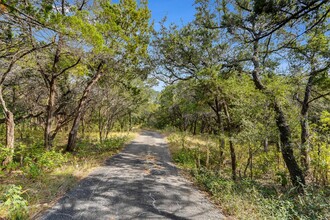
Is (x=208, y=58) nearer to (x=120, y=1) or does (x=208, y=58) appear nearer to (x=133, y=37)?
(x=133, y=37)

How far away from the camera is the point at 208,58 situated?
7012 mm

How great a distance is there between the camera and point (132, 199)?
4.30m

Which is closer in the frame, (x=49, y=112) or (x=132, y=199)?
(x=132, y=199)

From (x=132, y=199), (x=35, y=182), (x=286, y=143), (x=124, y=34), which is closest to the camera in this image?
(x=132, y=199)

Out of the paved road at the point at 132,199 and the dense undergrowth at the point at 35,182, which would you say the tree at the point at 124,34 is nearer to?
the dense undergrowth at the point at 35,182

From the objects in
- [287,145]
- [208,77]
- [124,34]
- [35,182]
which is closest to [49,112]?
[35,182]

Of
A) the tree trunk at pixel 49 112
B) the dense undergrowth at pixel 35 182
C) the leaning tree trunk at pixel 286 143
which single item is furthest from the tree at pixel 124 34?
the leaning tree trunk at pixel 286 143

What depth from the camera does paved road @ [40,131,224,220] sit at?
11.7 ft

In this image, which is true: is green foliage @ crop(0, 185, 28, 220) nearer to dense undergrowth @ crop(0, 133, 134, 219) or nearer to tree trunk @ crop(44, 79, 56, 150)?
dense undergrowth @ crop(0, 133, 134, 219)

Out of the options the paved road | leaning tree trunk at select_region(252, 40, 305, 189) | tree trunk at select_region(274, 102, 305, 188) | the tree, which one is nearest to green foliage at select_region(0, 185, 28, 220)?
the paved road

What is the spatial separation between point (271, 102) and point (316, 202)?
273cm

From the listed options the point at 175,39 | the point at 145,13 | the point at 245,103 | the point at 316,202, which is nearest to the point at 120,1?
the point at 145,13

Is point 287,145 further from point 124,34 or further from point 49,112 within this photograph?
point 49,112

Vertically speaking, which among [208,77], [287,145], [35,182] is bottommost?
[35,182]
